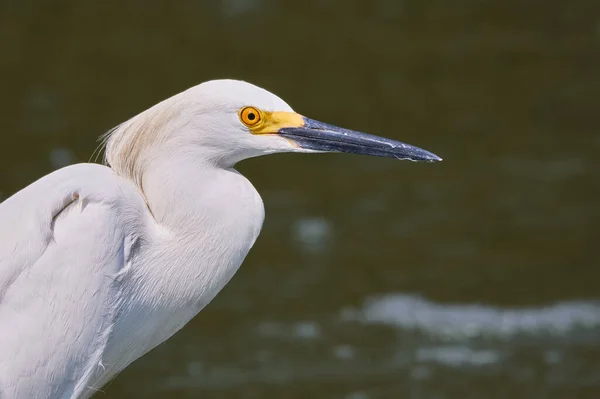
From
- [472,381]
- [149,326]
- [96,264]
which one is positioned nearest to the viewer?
[96,264]

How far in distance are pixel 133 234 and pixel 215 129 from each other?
44cm

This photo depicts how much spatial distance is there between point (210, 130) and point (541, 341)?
339 centimetres

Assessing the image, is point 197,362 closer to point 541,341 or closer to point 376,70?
point 541,341

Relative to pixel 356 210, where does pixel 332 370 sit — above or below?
below

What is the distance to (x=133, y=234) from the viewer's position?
3686 millimetres

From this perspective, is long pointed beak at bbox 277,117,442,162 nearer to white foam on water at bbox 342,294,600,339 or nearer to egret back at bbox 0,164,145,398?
egret back at bbox 0,164,145,398

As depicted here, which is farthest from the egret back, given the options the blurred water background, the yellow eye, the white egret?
the blurred water background

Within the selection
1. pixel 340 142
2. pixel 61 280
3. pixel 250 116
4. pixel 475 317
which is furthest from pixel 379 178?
pixel 61 280

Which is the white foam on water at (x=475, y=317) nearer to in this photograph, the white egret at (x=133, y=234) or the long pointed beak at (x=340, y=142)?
the long pointed beak at (x=340, y=142)

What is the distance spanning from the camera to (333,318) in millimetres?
6676

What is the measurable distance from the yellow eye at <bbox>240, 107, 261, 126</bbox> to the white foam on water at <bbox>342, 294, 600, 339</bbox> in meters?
3.12

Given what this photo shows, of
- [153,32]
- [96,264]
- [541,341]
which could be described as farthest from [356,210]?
[96,264]

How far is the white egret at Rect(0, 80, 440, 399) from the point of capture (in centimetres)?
354

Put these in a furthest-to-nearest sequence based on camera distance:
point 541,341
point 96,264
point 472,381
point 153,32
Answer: point 153,32 → point 541,341 → point 472,381 → point 96,264
